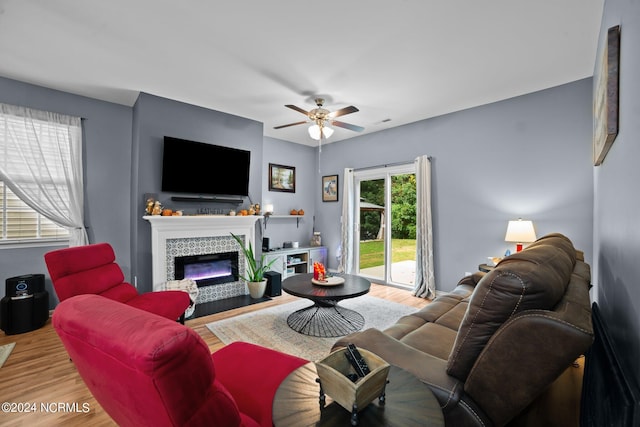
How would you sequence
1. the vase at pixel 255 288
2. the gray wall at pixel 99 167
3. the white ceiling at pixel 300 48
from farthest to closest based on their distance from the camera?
the vase at pixel 255 288
the gray wall at pixel 99 167
the white ceiling at pixel 300 48

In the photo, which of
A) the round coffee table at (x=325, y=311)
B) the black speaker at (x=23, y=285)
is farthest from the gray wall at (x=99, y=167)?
the round coffee table at (x=325, y=311)

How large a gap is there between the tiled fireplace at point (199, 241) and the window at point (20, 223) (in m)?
1.16

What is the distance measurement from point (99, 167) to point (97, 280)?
1902mm

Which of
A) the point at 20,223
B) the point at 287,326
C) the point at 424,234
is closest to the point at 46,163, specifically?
the point at 20,223

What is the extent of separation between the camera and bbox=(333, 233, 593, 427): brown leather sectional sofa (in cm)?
100

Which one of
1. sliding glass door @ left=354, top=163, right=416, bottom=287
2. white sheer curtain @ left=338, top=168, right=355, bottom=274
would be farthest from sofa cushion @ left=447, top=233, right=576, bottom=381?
white sheer curtain @ left=338, top=168, right=355, bottom=274

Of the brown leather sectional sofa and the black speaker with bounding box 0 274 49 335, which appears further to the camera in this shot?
the black speaker with bounding box 0 274 49 335

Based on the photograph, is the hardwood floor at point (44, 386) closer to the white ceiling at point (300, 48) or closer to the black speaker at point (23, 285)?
the black speaker at point (23, 285)

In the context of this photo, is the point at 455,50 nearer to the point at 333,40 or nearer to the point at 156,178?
the point at 333,40

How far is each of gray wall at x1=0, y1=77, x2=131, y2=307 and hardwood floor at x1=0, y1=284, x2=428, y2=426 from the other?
88cm

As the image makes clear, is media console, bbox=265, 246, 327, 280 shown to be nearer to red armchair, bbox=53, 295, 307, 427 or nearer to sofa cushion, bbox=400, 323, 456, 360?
sofa cushion, bbox=400, 323, 456, 360

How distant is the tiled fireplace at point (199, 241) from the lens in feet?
12.0

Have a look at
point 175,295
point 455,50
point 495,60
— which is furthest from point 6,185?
point 495,60

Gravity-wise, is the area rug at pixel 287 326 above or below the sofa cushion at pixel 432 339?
below
